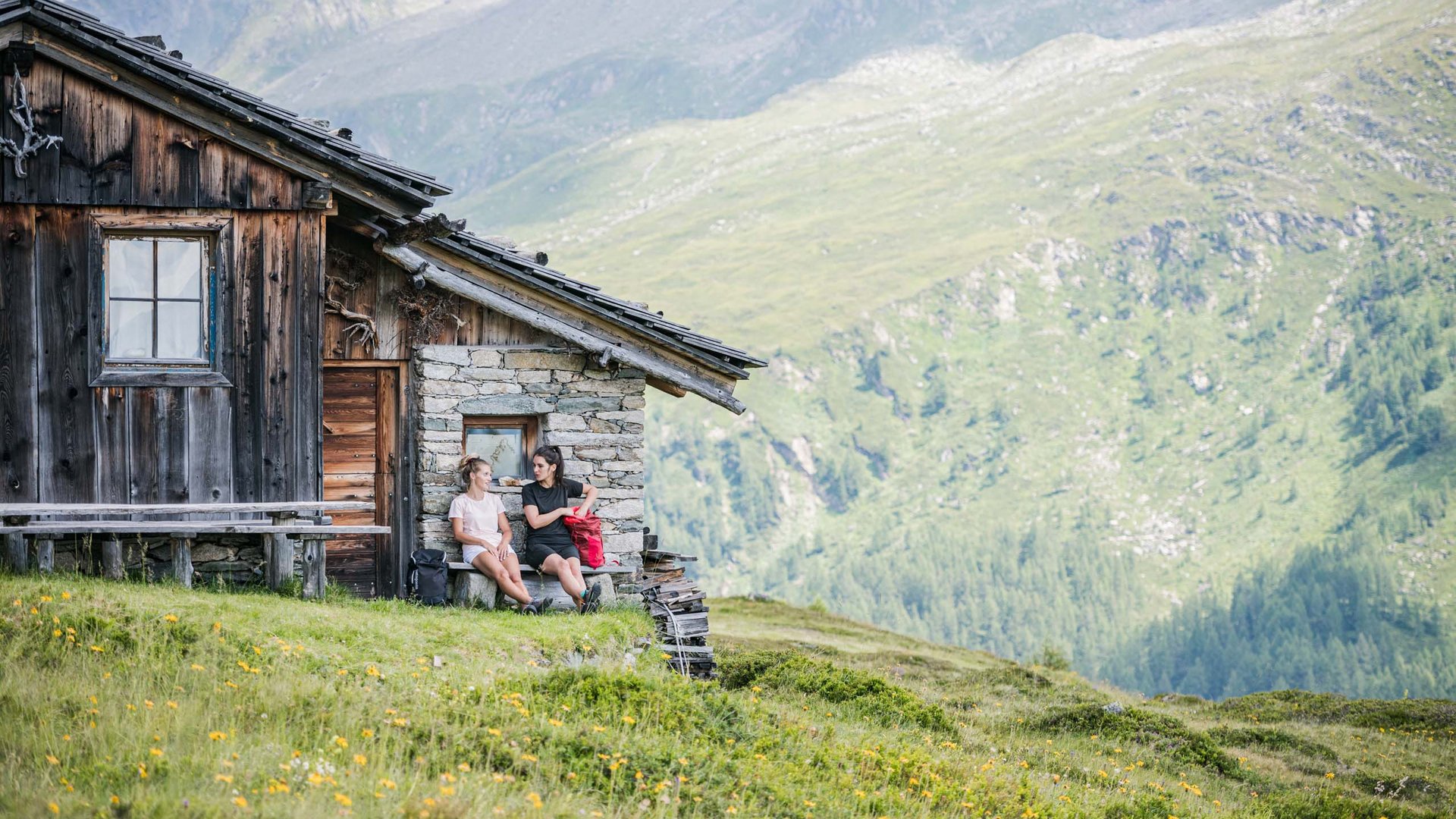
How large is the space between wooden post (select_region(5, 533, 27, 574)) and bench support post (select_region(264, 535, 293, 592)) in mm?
2008

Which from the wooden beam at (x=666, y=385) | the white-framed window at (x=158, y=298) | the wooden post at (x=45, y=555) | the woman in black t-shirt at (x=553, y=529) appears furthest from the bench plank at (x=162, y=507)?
the wooden beam at (x=666, y=385)

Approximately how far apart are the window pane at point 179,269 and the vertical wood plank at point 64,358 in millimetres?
622

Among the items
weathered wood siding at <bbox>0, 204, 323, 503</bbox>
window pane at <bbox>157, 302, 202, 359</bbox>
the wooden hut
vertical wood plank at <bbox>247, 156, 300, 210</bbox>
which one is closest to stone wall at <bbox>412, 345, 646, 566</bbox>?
the wooden hut

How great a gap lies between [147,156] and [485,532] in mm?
4798

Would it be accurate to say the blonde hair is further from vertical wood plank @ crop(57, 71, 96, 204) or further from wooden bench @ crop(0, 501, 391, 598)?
vertical wood plank @ crop(57, 71, 96, 204)

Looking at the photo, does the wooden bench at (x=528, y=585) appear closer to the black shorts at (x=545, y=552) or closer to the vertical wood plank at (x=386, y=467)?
the black shorts at (x=545, y=552)

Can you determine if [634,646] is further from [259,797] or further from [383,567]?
[259,797]

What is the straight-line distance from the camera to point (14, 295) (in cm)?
1275

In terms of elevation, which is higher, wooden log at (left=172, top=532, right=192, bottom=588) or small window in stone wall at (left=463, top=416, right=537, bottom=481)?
small window in stone wall at (left=463, top=416, right=537, bottom=481)

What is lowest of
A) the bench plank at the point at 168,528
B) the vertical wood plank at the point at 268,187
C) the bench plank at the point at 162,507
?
the bench plank at the point at 168,528

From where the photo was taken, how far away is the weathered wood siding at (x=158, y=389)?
12.7 meters

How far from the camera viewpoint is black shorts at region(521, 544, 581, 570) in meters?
14.8

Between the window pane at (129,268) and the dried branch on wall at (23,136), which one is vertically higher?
the dried branch on wall at (23,136)

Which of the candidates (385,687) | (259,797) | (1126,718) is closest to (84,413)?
(385,687)
